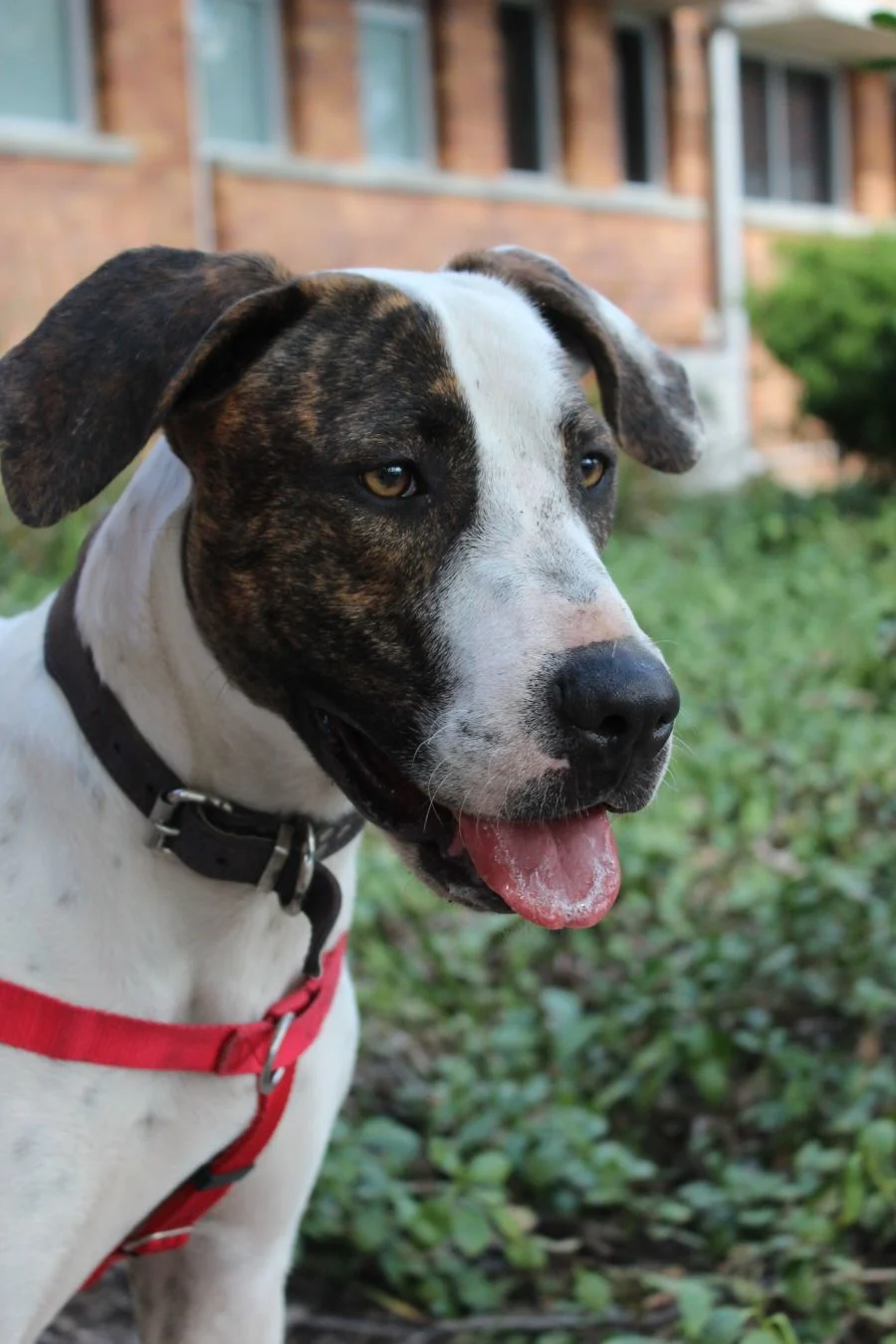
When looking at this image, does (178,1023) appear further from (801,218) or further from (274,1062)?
(801,218)

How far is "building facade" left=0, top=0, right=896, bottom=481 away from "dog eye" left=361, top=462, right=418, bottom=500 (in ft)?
25.3

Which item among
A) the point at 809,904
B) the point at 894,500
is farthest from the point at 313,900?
the point at 894,500

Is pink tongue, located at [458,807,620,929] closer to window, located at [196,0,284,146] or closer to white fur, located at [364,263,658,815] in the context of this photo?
white fur, located at [364,263,658,815]

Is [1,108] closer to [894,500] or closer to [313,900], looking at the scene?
[894,500]

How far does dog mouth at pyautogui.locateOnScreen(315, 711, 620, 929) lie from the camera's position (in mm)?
2148

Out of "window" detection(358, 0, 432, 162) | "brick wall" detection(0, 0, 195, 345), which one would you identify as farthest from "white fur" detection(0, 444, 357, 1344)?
"window" detection(358, 0, 432, 162)

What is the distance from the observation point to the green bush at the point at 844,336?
12.8 meters

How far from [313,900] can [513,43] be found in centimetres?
1503

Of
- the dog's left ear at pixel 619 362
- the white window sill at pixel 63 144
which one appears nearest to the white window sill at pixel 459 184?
the white window sill at pixel 63 144

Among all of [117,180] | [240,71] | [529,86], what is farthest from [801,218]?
[117,180]

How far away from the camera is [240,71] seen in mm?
13539

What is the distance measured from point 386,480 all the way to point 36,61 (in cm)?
1090

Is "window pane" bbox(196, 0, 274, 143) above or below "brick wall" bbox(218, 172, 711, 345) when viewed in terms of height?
above

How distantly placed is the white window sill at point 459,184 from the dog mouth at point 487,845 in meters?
11.4
